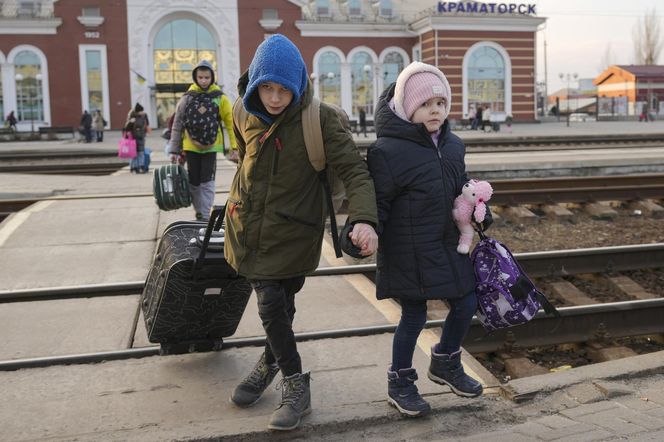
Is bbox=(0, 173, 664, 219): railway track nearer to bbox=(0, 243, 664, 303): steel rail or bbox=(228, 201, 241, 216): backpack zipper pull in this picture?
bbox=(0, 243, 664, 303): steel rail

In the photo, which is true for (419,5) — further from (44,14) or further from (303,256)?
(303,256)

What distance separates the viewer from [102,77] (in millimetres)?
46469

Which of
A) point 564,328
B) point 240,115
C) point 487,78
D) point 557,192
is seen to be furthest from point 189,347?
point 487,78

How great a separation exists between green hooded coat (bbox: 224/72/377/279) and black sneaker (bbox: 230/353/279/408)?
25.6 inches

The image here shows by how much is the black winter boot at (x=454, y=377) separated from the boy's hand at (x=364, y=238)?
893 millimetres

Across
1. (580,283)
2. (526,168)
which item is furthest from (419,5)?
(580,283)

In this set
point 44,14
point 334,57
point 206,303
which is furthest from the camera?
point 334,57

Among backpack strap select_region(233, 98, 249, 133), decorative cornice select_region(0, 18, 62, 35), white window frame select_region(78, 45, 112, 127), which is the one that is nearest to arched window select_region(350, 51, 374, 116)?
white window frame select_region(78, 45, 112, 127)

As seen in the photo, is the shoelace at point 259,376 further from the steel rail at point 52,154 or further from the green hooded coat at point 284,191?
the steel rail at point 52,154

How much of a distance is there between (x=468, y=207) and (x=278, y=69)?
3.74 feet

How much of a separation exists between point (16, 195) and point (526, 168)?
28.8 ft

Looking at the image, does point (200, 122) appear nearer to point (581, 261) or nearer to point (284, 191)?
point (284, 191)

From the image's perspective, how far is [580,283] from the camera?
23.0 ft

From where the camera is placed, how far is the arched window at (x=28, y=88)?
149 feet
